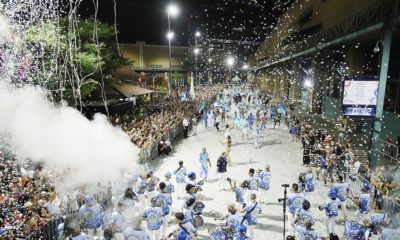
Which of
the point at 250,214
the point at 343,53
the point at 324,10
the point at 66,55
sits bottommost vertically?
the point at 250,214

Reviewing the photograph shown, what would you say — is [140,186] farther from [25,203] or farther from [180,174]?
[25,203]

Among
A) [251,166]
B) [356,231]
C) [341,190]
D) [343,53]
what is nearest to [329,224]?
[341,190]

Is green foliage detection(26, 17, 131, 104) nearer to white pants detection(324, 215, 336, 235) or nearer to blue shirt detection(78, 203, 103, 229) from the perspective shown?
blue shirt detection(78, 203, 103, 229)

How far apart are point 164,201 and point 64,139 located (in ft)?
25.9

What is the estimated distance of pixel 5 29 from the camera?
1502cm

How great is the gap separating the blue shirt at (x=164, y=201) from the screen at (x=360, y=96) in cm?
673

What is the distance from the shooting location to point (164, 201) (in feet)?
23.9

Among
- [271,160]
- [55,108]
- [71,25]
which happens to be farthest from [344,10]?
[55,108]

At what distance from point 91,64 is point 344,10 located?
17.1m

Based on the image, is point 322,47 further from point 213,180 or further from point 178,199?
point 178,199

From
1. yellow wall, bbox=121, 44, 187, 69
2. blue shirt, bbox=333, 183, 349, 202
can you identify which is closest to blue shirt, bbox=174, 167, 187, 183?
blue shirt, bbox=333, 183, 349, 202

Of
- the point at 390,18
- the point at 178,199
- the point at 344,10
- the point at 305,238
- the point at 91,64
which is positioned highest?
the point at 344,10

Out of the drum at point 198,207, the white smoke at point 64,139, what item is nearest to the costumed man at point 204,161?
the white smoke at point 64,139

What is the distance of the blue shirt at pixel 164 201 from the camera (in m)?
Result: 7.21
